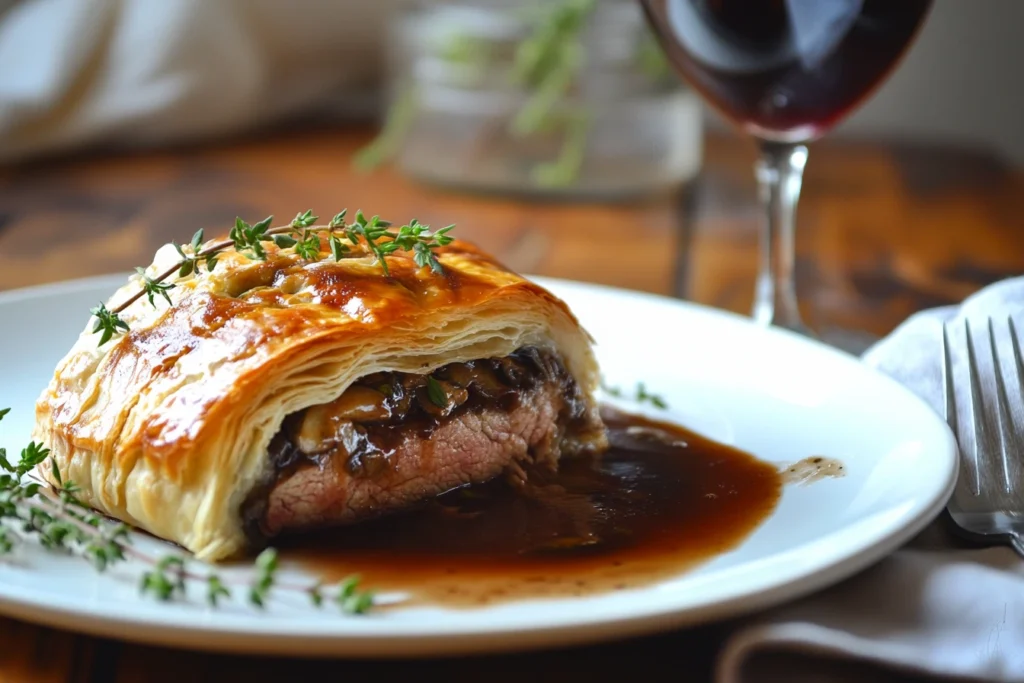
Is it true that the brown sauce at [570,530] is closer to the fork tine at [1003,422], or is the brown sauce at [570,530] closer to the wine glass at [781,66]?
the fork tine at [1003,422]

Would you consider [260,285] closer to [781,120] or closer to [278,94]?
[781,120]

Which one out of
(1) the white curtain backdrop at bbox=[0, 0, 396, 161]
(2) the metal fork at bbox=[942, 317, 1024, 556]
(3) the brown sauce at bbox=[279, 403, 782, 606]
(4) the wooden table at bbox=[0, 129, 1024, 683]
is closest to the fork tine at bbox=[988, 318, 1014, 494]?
(2) the metal fork at bbox=[942, 317, 1024, 556]

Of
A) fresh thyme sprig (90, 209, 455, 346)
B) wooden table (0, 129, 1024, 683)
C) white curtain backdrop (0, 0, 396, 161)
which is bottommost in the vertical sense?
wooden table (0, 129, 1024, 683)

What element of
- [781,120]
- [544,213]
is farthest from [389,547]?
[544,213]

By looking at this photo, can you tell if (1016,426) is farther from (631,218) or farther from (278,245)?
(631,218)

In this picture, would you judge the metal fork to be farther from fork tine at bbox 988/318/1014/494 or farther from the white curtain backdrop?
the white curtain backdrop

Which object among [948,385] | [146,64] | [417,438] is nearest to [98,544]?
[417,438]
